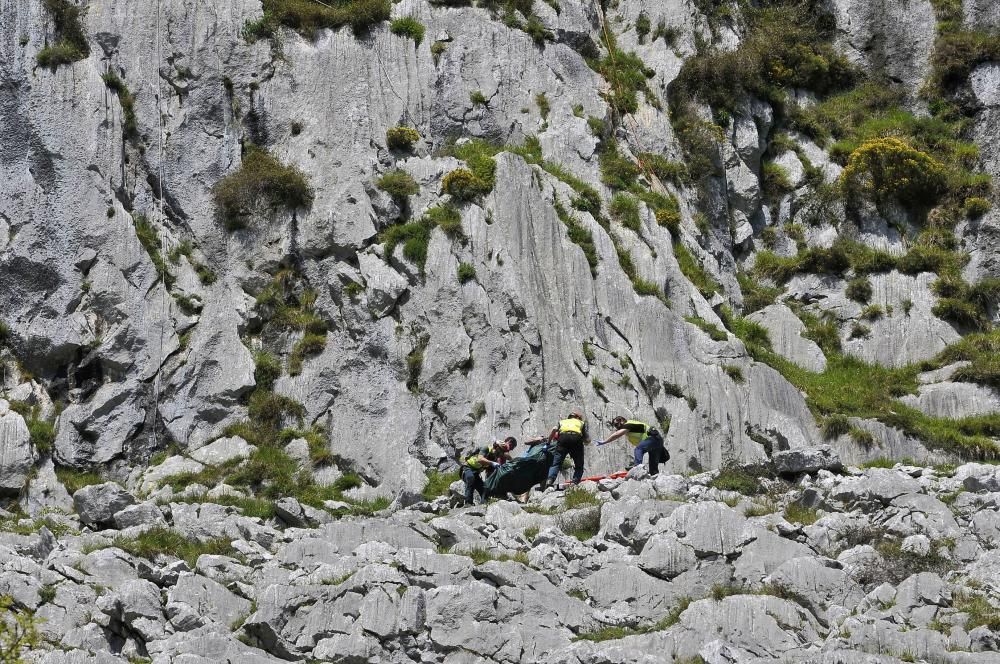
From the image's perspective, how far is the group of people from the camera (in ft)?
92.3

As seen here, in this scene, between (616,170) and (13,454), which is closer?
(13,454)

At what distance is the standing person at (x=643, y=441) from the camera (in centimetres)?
2875

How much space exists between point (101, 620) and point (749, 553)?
1056 cm

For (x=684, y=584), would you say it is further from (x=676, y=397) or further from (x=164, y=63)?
(x=164, y=63)

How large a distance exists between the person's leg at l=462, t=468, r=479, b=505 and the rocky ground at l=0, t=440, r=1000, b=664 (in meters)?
2.01

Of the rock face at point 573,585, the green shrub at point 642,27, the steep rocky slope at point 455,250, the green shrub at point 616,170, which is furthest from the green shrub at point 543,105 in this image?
the rock face at point 573,585

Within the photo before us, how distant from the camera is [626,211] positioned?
37000 mm

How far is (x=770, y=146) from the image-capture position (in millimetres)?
42594

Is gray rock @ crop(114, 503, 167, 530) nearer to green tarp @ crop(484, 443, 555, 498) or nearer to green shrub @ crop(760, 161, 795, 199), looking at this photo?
green tarp @ crop(484, 443, 555, 498)

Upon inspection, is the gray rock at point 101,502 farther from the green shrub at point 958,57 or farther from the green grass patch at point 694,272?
the green shrub at point 958,57

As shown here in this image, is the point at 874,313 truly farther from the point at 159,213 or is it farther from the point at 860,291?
the point at 159,213

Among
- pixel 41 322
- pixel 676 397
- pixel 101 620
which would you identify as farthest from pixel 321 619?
pixel 41 322

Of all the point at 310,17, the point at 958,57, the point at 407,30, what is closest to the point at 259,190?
the point at 310,17

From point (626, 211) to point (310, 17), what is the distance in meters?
11.5
